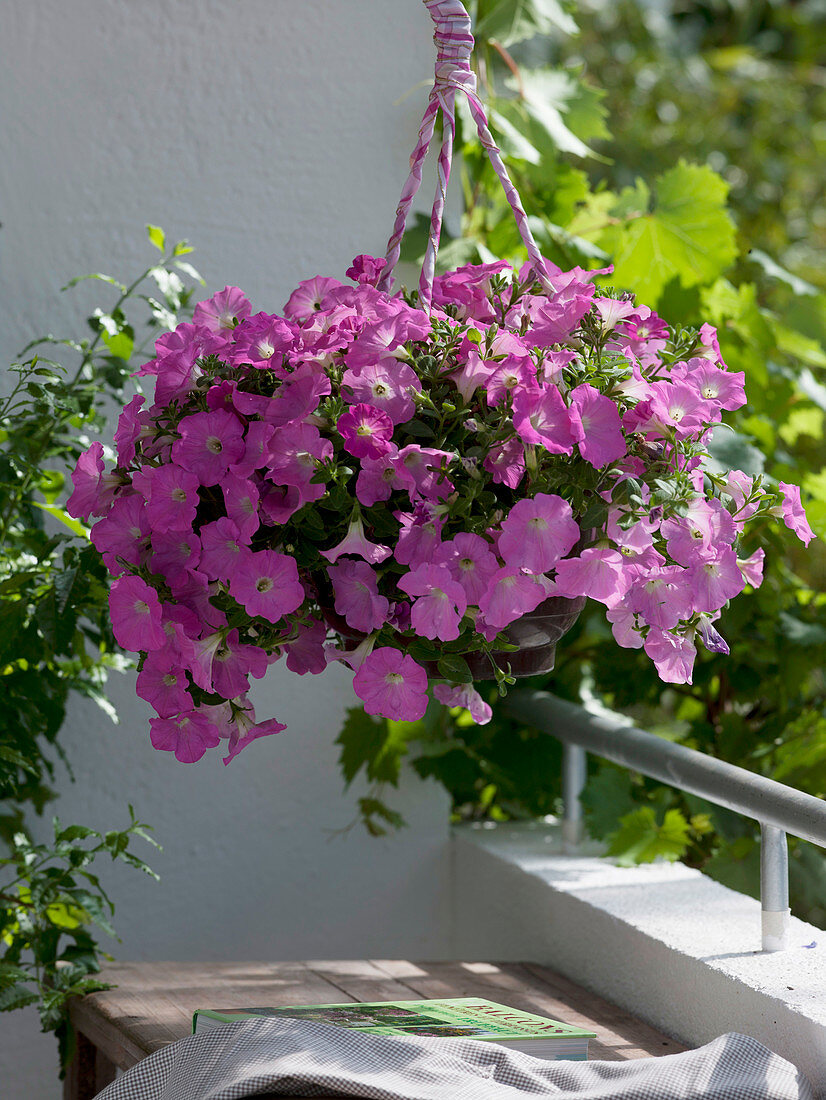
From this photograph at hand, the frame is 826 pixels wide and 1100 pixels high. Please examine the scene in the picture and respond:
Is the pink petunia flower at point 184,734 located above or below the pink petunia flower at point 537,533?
below

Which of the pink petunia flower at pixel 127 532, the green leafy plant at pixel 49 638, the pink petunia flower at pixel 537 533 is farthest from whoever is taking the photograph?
the green leafy plant at pixel 49 638

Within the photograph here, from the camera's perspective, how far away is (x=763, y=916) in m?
1.19

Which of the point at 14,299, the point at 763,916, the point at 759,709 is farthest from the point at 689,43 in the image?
the point at 763,916

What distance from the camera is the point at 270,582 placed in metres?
0.83

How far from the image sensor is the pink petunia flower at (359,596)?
844 mm

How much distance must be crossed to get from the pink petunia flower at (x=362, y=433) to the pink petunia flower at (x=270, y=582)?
86mm

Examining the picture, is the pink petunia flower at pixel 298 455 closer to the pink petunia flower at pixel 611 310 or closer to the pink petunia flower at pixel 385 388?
the pink petunia flower at pixel 385 388

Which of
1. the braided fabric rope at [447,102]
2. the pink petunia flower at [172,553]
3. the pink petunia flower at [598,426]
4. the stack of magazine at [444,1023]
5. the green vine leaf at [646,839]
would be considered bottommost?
the stack of magazine at [444,1023]

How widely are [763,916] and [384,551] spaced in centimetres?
60

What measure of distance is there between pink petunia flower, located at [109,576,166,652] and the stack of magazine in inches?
13.0

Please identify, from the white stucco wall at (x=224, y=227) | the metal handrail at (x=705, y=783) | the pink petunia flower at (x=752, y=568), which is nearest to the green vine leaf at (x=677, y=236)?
the white stucco wall at (x=224, y=227)

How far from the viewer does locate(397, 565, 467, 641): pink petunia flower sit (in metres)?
0.80

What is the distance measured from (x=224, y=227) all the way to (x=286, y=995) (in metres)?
0.89

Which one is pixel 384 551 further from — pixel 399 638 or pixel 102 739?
pixel 102 739
